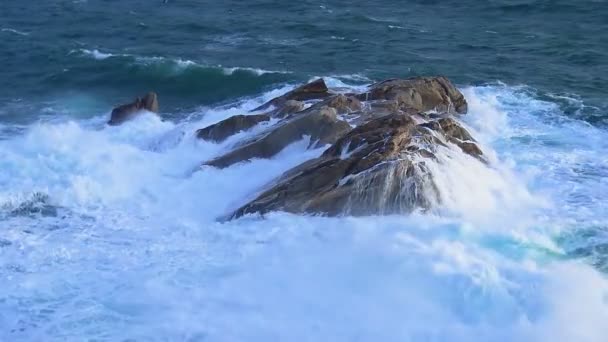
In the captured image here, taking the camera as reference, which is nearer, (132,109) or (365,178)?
(365,178)

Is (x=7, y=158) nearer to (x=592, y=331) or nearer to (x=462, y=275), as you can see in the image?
(x=462, y=275)

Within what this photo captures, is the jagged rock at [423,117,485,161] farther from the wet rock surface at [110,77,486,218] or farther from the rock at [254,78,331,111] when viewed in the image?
the rock at [254,78,331,111]

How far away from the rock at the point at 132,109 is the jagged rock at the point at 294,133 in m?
7.00

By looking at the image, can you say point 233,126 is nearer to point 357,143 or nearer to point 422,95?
point 357,143

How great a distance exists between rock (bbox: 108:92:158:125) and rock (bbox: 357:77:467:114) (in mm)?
8411

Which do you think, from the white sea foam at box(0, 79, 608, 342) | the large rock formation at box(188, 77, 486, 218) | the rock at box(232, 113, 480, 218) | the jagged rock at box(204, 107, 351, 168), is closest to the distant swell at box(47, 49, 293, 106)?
the large rock formation at box(188, 77, 486, 218)

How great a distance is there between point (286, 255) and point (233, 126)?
823 centimetres

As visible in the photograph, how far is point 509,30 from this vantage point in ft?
137

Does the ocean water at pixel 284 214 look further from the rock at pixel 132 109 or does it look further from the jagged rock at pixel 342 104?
the jagged rock at pixel 342 104

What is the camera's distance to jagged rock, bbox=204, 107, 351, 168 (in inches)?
1027

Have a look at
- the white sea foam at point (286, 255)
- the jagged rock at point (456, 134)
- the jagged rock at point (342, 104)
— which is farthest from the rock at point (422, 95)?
the jagged rock at point (456, 134)

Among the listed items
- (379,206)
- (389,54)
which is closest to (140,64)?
(389,54)

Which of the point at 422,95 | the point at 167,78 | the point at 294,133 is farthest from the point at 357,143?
the point at 167,78

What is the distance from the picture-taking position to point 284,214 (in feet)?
74.7
